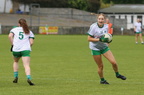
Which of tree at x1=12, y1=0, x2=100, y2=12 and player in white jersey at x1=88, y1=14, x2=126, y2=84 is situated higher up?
tree at x1=12, y1=0, x2=100, y2=12

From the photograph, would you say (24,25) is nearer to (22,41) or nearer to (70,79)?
(22,41)

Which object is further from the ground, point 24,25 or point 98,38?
point 24,25

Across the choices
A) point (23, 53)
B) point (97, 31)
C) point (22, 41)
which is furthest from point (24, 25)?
point (97, 31)

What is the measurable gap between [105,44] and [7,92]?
135 inches

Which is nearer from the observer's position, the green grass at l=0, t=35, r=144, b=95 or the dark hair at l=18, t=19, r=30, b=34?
the green grass at l=0, t=35, r=144, b=95

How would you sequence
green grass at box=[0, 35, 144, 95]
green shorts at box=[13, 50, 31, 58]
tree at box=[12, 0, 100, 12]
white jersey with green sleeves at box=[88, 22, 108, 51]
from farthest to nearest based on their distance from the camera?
tree at box=[12, 0, 100, 12]
white jersey with green sleeves at box=[88, 22, 108, 51]
green shorts at box=[13, 50, 31, 58]
green grass at box=[0, 35, 144, 95]

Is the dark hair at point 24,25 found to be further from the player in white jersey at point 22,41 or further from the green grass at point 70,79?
the green grass at point 70,79

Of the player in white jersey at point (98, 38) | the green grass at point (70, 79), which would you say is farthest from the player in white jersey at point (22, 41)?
the player in white jersey at point (98, 38)

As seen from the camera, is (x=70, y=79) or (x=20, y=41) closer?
(x=20, y=41)

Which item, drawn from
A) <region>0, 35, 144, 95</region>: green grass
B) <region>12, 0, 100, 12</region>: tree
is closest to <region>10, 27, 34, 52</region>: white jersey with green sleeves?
<region>0, 35, 144, 95</region>: green grass

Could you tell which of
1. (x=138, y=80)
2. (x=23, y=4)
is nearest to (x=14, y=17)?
(x=23, y=4)

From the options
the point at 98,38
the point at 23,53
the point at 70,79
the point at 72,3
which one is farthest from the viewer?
the point at 72,3

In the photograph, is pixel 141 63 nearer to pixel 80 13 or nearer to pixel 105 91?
pixel 105 91

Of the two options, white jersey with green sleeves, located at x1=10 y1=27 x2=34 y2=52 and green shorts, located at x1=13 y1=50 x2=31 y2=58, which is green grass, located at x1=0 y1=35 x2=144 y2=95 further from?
white jersey with green sleeves, located at x1=10 y1=27 x2=34 y2=52
